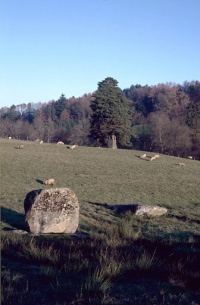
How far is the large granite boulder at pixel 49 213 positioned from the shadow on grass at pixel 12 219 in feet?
1.74

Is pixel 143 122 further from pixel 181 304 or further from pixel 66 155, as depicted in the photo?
pixel 181 304

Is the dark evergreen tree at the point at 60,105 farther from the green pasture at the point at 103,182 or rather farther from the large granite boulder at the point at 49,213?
the large granite boulder at the point at 49,213

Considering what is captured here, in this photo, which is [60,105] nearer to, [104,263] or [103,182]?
[103,182]

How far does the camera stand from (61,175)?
94.1ft

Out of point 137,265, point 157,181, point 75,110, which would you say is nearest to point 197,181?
point 157,181

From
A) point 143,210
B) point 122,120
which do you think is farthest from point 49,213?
point 122,120

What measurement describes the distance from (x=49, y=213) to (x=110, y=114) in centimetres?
4433

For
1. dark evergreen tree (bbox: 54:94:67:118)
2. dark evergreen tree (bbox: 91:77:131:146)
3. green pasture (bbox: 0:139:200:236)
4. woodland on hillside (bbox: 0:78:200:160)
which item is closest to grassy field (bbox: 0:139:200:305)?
green pasture (bbox: 0:139:200:236)

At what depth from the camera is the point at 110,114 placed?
54.6 metres

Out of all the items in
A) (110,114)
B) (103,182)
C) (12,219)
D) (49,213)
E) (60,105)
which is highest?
(60,105)

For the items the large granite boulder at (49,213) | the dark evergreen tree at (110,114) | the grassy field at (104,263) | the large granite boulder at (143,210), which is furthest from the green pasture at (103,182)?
the dark evergreen tree at (110,114)

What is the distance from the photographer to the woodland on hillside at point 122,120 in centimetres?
5591

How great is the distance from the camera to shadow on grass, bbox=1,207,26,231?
447 inches

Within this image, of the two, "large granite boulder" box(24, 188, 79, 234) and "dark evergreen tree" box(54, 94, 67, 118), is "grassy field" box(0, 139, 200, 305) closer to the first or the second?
"large granite boulder" box(24, 188, 79, 234)
